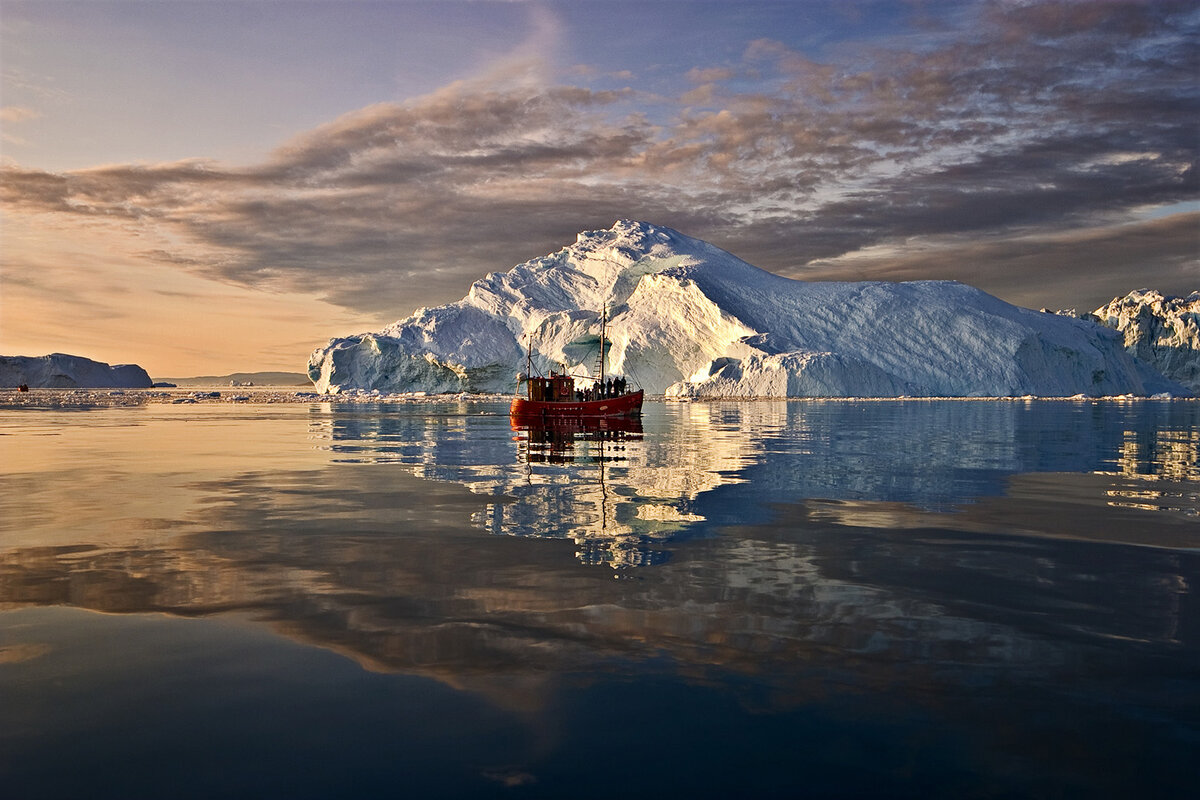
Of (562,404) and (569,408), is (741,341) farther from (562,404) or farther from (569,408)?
(562,404)

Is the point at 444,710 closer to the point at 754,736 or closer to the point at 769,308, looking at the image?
the point at 754,736

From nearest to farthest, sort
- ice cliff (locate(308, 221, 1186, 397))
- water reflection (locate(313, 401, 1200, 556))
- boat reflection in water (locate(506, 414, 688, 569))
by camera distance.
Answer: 1. boat reflection in water (locate(506, 414, 688, 569))
2. water reflection (locate(313, 401, 1200, 556))
3. ice cliff (locate(308, 221, 1186, 397))

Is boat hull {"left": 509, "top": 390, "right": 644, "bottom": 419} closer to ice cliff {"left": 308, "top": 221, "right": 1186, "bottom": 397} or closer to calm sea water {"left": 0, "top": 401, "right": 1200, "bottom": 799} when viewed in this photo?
calm sea water {"left": 0, "top": 401, "right": 1200, "bottom": 799}

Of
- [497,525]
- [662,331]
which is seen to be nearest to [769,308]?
[662,331]

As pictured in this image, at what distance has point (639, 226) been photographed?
545ft

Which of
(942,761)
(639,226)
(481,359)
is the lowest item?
(942,761)

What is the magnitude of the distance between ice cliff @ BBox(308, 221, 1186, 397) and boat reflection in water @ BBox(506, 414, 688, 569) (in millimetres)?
90495

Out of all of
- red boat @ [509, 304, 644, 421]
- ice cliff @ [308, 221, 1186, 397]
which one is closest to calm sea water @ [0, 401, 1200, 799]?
red boat @ [509, 304, 644, 421]

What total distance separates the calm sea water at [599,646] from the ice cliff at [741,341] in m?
102

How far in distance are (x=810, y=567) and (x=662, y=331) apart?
401 ft

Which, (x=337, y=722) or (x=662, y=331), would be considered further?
(x=662, y=331)

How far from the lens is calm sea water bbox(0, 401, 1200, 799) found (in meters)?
4.84

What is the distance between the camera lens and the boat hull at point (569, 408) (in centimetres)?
5100

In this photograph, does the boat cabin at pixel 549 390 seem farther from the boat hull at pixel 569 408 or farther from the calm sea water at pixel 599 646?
the calm sea water at pixel 599 646
